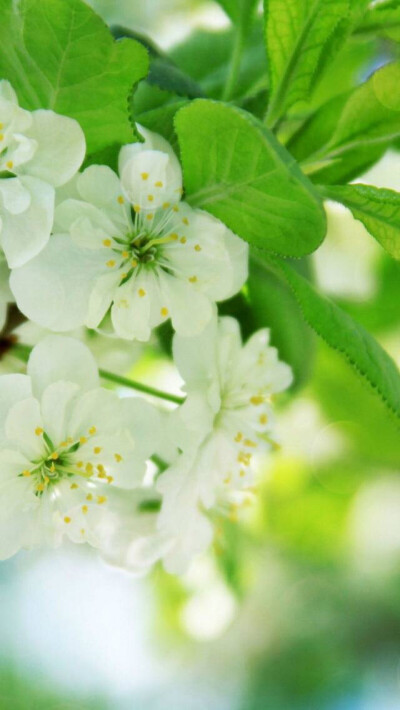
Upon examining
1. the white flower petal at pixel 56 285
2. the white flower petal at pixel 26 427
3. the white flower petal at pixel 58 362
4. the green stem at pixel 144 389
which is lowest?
the green stem at pixel 144 389

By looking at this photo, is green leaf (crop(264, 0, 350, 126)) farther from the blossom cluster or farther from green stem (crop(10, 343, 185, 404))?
green stem (crop(10, 343, 185, 404))

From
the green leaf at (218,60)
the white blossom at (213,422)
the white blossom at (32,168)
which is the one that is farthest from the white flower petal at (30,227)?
the green leaf at (218,60)

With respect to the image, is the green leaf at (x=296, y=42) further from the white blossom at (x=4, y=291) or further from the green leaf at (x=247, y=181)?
the white blossom at (x=4, y=291)

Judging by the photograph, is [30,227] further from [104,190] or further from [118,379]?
[118,379]

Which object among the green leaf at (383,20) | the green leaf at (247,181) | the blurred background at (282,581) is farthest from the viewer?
the blurred background at (282,581)

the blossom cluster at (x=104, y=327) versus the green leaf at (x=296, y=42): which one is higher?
the green leaf at (x=296, y=42)

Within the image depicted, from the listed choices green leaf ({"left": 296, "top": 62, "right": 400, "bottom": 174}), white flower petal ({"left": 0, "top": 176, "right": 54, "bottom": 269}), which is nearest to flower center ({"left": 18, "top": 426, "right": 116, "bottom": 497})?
white flower petal ({"left": 0, "top": 176, "right": 54, "bottom": 269})

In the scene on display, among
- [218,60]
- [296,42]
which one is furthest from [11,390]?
[218,60]
